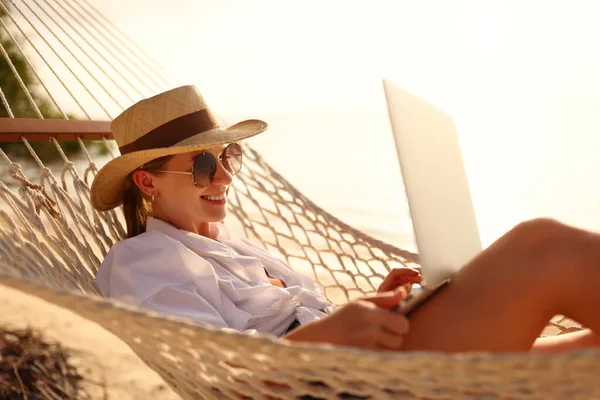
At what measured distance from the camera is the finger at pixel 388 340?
3.40 ft

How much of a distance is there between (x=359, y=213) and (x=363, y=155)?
4325 millimetres

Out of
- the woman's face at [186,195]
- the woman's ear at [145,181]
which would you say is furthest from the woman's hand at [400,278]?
the woman's ear at [145,181]

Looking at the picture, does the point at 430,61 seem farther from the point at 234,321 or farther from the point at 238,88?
the point at 234,321

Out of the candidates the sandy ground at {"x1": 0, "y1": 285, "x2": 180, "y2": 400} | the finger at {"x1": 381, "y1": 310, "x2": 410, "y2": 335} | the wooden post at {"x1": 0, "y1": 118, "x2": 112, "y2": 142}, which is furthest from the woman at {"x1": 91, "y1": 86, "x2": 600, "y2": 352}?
the sandy ground at {"x1": 0, "y1": 285, "x2": 180, "y2": 400}

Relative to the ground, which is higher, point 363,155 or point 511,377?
point 511,377

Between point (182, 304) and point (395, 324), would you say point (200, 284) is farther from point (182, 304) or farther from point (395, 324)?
point (395, 324)

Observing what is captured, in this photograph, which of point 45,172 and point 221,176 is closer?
point 221,176

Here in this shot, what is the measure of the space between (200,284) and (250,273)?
0.69 ft

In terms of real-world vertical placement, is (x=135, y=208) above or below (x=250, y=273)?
above

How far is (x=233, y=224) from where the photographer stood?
26.2ft

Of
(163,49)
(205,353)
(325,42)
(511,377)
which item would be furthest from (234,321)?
(163,49)

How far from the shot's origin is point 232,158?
5.61ft

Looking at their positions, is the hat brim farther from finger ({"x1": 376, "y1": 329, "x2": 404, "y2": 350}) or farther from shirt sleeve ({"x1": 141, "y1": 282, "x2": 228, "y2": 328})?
finger ({"x1": 376, "y1": 329, "x2": 404, "y2": 350})

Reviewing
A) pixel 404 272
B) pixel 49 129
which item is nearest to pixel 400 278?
pixel 404 272
